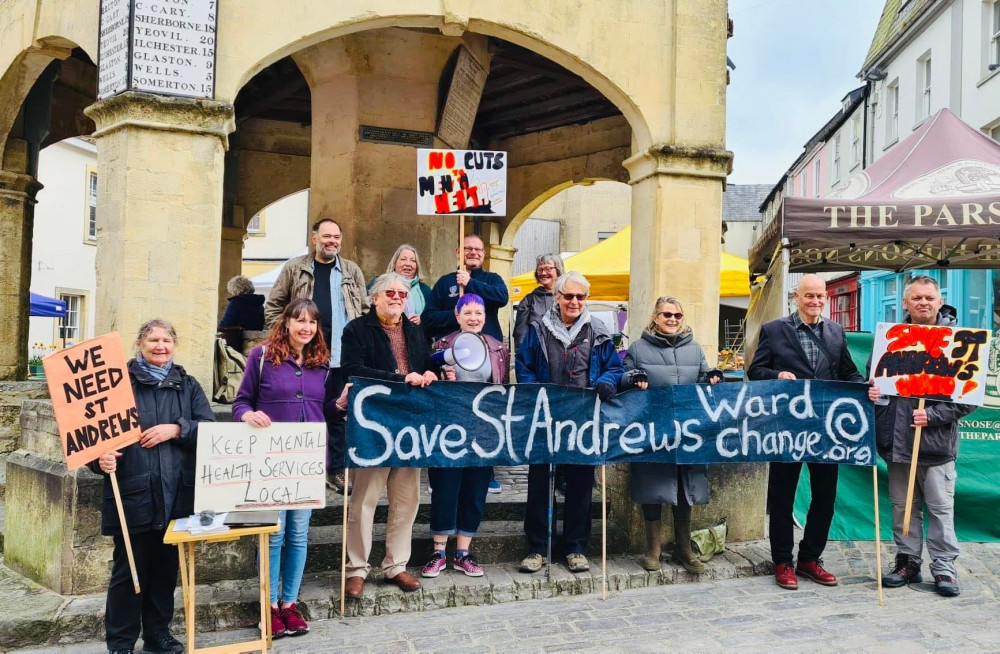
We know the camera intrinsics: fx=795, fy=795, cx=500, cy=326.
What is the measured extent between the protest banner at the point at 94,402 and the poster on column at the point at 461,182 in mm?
3073

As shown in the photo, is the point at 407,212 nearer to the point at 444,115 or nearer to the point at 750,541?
the point at 444,115

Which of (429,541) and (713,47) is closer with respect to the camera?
(429,541)

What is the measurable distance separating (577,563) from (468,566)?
0.79 m

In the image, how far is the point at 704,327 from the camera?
6.92m

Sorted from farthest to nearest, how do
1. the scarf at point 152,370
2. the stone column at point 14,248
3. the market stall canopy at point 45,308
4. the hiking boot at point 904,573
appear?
the market stall canopy at point 45,308
the stone column at point 14,248
the hiking boot at point 904,573
the scarf at point 152,370

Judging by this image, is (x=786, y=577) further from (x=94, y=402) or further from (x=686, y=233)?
(x=94, y=402)

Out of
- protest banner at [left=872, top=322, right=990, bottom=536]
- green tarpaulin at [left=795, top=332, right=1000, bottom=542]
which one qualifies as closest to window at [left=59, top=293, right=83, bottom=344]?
green tarpaulin at [left=795, top=332, right=1000, bottom=542]

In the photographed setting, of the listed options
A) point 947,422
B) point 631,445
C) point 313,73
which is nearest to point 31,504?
point 631,445

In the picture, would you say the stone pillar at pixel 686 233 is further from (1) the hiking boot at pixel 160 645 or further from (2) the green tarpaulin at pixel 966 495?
(1) the hiking boot at pixel 160 645

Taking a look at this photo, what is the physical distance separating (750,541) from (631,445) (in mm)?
1740

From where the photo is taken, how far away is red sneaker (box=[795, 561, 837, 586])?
5.71 meters

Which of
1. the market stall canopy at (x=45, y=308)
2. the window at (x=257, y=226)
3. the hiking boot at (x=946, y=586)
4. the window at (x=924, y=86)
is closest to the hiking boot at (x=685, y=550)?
the hiking boot at (x=946, y=586)

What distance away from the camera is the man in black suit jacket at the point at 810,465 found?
580cm

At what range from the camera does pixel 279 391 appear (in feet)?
15.1
